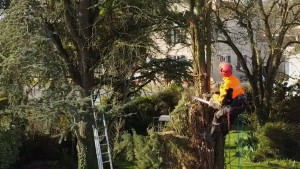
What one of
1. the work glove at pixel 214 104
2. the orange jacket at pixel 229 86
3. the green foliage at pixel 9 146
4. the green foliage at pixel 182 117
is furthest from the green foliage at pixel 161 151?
the green foliage at pixel 9 146

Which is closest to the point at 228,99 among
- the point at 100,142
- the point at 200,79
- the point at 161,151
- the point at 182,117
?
the point at 200,79

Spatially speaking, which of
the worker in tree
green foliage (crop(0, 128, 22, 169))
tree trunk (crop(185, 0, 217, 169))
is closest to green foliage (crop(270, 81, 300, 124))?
tree trunk (crop(185, 0, 217, 169))

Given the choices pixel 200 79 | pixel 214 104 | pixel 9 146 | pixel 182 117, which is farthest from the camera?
pixel 9 146

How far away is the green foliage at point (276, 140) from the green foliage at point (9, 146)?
22.2 ft

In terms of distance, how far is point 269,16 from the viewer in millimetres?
15500

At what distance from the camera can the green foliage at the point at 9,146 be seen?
422 inches

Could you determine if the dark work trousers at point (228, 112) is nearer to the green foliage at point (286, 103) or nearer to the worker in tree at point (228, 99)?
the worker in tree at point (228, 99)

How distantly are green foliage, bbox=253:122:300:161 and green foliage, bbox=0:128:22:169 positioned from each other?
6768 mm

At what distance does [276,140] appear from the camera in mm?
13289

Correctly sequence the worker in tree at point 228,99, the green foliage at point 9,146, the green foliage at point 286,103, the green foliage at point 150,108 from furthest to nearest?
1. the green foliage at point 286,103
2. the green foliage at point 150,108
3. the green foliage at point 9,146
4. the worker in tree at point 228,99

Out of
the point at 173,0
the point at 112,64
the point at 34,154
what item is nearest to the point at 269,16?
the point at 173,0

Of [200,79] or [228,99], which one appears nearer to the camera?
[228,99]

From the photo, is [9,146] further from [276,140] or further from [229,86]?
[276,140]

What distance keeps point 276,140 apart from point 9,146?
750cm
